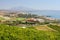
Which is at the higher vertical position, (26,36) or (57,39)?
(26,36)

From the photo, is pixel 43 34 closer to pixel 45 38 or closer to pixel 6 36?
pixel 45 38

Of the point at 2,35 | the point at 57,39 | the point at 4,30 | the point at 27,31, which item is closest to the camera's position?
the point at 2,35

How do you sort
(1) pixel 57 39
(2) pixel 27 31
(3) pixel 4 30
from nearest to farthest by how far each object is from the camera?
(3) pixel 4 30 < (2) pixel 27 31 < (1) pixel 57 39

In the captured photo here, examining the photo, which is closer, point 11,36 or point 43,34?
point 11,36

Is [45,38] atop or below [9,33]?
below

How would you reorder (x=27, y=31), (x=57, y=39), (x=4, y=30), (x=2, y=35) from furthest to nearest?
(x=57, y=39) → (x=27, y=31) → (x=4, y=30) → (x=2, y=35)

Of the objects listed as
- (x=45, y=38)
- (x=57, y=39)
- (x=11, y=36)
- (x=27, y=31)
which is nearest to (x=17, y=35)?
(x=11, y=36)

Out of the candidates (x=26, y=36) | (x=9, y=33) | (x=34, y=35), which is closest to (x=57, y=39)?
(x=34, y=35)

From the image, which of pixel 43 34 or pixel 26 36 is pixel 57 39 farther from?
pixel 26 36

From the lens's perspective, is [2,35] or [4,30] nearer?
[2,35]
